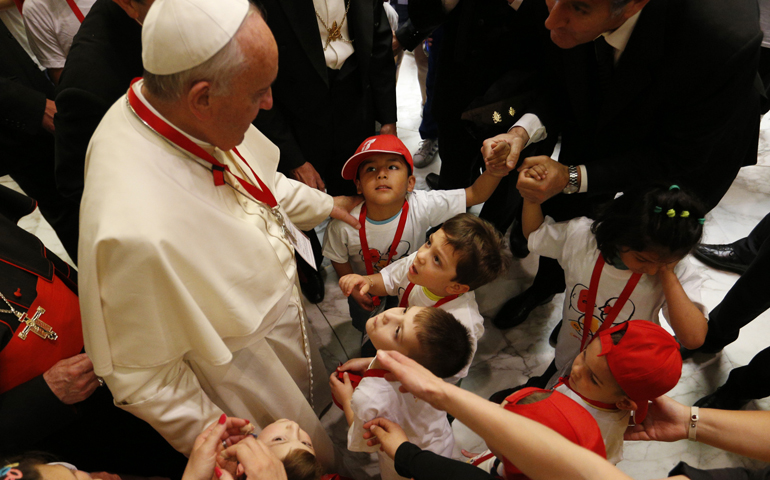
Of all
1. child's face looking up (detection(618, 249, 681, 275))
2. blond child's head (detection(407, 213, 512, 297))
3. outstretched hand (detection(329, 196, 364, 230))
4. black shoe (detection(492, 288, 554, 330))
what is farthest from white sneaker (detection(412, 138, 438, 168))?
child's face looking up (detection(618, 249, 681, 275))

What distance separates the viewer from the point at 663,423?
1750 mm

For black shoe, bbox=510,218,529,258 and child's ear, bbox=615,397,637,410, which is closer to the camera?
child's ear, bbox=615,397,637,410

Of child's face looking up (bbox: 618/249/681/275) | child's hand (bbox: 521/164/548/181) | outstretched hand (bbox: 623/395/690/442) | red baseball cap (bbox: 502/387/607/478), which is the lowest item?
outstretched hand (bbox: 623/395/690/442)

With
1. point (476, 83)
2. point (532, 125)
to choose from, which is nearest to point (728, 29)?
point (532, 125)

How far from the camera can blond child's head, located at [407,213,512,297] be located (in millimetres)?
1948

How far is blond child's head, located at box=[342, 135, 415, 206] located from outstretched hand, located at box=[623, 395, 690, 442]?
4.79 ft

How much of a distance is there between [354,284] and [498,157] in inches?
36.5

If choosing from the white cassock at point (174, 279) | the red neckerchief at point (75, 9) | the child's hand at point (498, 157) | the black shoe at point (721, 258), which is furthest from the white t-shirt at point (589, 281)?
the red neckerchief at point (75, 9)

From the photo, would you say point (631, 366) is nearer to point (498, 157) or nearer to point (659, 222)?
point (659, 222)

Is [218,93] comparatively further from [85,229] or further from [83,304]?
[83,304]

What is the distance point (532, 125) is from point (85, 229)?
193cm

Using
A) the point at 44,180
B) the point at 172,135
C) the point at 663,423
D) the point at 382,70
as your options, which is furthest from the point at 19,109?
the point at 663,423

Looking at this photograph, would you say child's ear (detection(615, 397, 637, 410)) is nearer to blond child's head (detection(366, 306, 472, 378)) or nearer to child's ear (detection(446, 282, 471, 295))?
blond child's head (detection(366, 306, 472, 378))

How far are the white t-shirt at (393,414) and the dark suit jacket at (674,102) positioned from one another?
126cm
